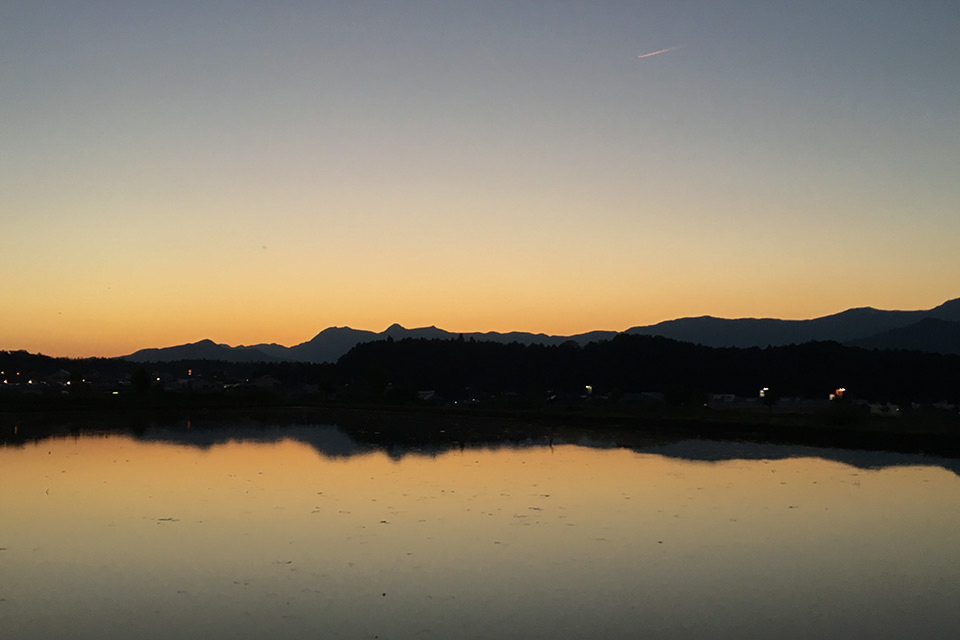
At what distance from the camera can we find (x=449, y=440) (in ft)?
133

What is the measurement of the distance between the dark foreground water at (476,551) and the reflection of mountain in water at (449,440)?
452 cm

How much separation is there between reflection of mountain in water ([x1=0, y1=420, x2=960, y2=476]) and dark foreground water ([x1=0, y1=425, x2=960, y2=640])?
178 inches

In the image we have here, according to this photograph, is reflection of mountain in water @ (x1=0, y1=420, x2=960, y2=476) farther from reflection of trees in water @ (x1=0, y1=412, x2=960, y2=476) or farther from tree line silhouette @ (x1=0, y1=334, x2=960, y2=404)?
tree line silhouette @ (x1=0, y1=334, x2=960, y2=404)

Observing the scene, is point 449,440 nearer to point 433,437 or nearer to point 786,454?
point 433,437

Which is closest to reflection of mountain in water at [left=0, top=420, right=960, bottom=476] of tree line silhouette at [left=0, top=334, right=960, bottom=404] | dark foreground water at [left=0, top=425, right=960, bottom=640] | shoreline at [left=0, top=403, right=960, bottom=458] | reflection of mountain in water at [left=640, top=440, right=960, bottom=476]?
reflection of mountain in water at [left=640, top=440, right=960, bottom=476]

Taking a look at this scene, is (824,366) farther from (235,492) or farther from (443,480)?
(235,492)

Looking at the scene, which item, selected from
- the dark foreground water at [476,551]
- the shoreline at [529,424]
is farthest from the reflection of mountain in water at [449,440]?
the dark foreground water at [476,551]

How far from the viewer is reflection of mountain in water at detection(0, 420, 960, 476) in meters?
32.8

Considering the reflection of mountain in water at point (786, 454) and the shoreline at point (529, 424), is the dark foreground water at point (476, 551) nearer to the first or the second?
the reflection of mountain in water at point (786, 454)

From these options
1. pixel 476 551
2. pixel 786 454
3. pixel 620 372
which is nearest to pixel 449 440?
pixel 786 454

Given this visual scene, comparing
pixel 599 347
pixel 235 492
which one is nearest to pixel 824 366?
pixel 599 347

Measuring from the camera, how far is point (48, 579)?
41.3 feet

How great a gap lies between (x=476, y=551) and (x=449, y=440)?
26139mm

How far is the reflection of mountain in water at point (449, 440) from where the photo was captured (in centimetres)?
3281
